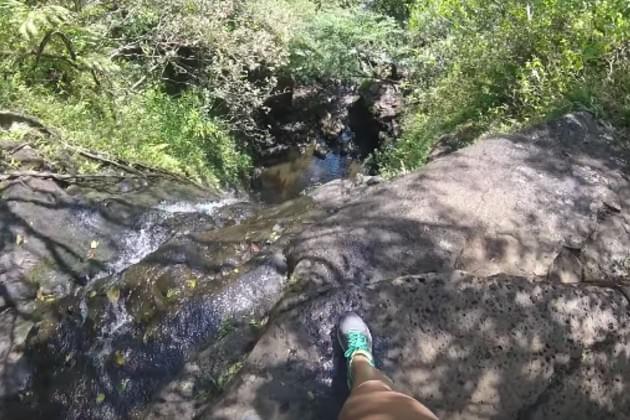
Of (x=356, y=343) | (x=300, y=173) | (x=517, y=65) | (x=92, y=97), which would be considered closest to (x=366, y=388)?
(x=356, y=343)

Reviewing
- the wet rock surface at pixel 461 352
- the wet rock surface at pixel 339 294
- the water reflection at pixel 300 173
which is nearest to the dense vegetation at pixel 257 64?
the water reflection at pixel 300 173

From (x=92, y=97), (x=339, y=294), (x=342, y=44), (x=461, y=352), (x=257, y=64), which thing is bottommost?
(x=342, y=44)

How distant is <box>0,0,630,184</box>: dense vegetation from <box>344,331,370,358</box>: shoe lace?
12.8ft

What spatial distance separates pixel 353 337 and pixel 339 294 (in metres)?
0.36

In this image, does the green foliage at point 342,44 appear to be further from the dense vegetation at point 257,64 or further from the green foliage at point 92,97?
the green foliage at point 92,97

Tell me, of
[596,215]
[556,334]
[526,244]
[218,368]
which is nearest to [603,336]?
[556,334]

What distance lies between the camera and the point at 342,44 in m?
11.9

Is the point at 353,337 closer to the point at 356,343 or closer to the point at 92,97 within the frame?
the point at 356,343

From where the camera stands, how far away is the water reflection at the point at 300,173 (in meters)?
12.9

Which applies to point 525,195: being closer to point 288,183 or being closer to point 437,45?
point 437,45

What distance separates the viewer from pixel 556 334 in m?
3.18

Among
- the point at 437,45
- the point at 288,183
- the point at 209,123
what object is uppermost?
the point at 437,45

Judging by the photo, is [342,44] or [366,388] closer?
[366,388]

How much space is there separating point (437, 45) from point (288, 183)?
5366 mm
